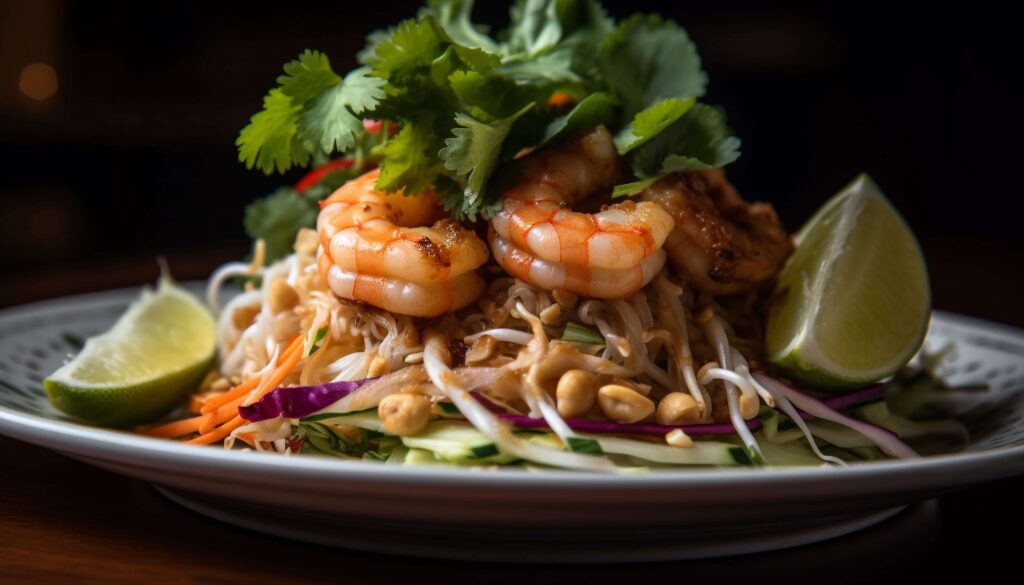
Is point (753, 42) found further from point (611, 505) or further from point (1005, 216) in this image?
point (611, 505)

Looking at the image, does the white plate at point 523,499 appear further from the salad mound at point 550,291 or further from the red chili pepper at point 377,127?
the red chili pepper at point 377,127

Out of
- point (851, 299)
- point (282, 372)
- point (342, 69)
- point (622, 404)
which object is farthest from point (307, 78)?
point (342, 69)

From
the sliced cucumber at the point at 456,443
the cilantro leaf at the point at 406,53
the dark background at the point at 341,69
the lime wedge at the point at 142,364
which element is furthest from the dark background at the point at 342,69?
the sliced cucumber at the point at 456,443

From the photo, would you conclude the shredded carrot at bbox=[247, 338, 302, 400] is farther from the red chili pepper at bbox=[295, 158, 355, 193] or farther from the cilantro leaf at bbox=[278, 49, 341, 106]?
the red chili pepper at bbox=[295, 158, 355, 193]

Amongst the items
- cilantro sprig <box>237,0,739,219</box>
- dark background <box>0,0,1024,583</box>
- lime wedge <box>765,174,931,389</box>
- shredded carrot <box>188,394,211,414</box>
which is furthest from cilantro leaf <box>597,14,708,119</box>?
dark background <box>0,0,1024,583</box>

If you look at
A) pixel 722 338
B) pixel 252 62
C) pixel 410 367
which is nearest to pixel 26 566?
pixel 410 367
